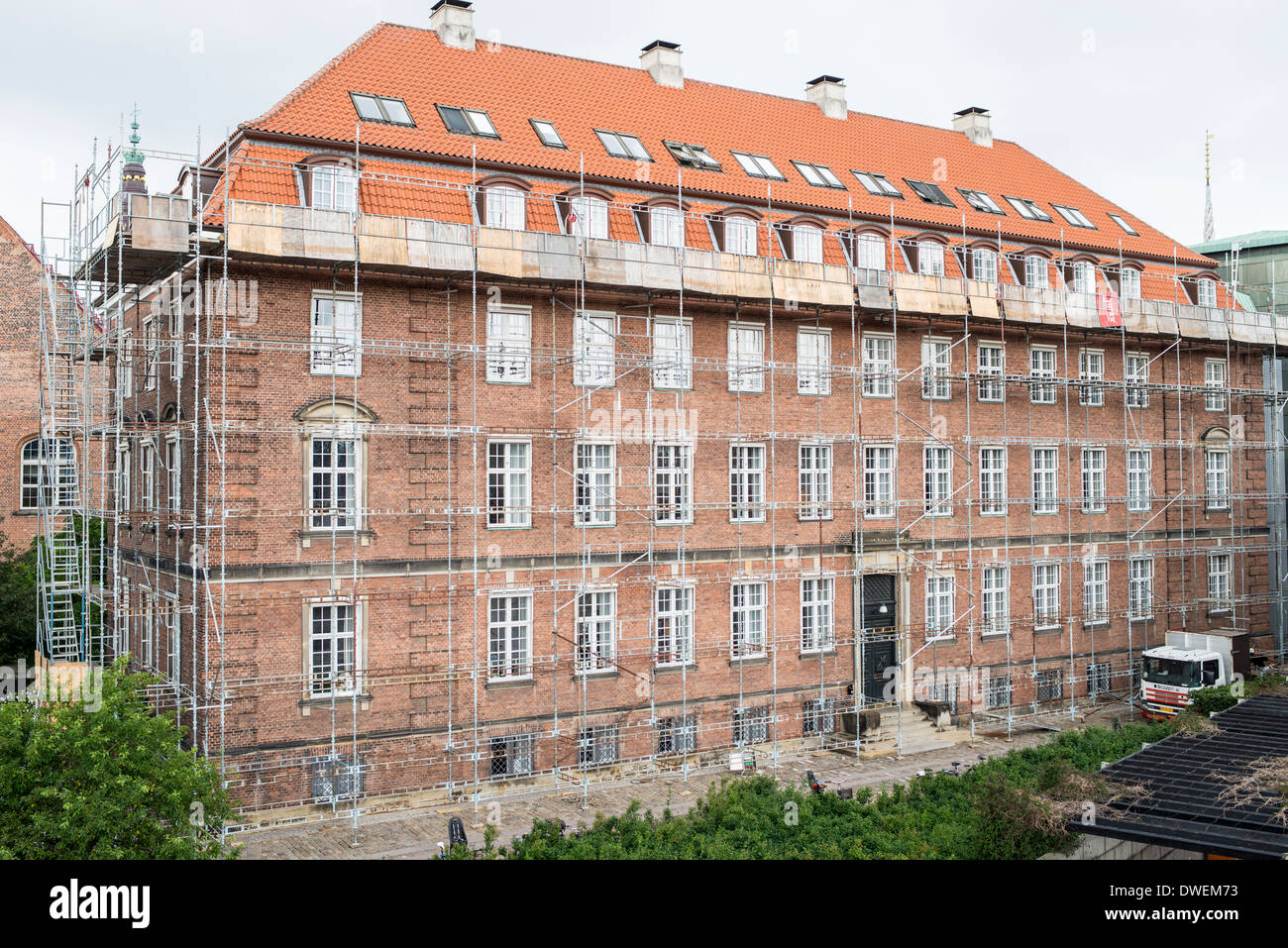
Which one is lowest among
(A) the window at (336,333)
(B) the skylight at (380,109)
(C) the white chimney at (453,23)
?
(A) the window at (336,333)

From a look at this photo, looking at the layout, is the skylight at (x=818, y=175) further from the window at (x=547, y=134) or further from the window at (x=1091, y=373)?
the window at (x=1091, y=373)

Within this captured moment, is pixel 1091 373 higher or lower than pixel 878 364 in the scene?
higher

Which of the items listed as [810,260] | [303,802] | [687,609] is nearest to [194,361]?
[303,802]

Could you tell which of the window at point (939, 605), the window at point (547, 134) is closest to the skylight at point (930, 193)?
the window at point (939, 605)

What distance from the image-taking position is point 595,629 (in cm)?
2575

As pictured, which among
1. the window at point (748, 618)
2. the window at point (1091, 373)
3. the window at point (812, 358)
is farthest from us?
the window at point (1091, 373)

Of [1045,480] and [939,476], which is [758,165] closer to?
[939,476]

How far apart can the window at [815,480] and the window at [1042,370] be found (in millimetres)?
7790

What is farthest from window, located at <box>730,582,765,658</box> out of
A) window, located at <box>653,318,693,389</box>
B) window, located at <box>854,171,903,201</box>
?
window, located at <box>854,171,903,201</box>

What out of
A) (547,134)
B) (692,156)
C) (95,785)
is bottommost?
(95,785)

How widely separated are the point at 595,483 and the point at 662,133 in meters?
10.4

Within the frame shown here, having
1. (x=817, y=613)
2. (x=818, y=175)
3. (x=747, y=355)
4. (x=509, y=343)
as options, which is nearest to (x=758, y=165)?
(x=818, y=175)

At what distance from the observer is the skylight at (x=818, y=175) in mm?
31844

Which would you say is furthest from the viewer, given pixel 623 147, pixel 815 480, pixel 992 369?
pixel 992 369
